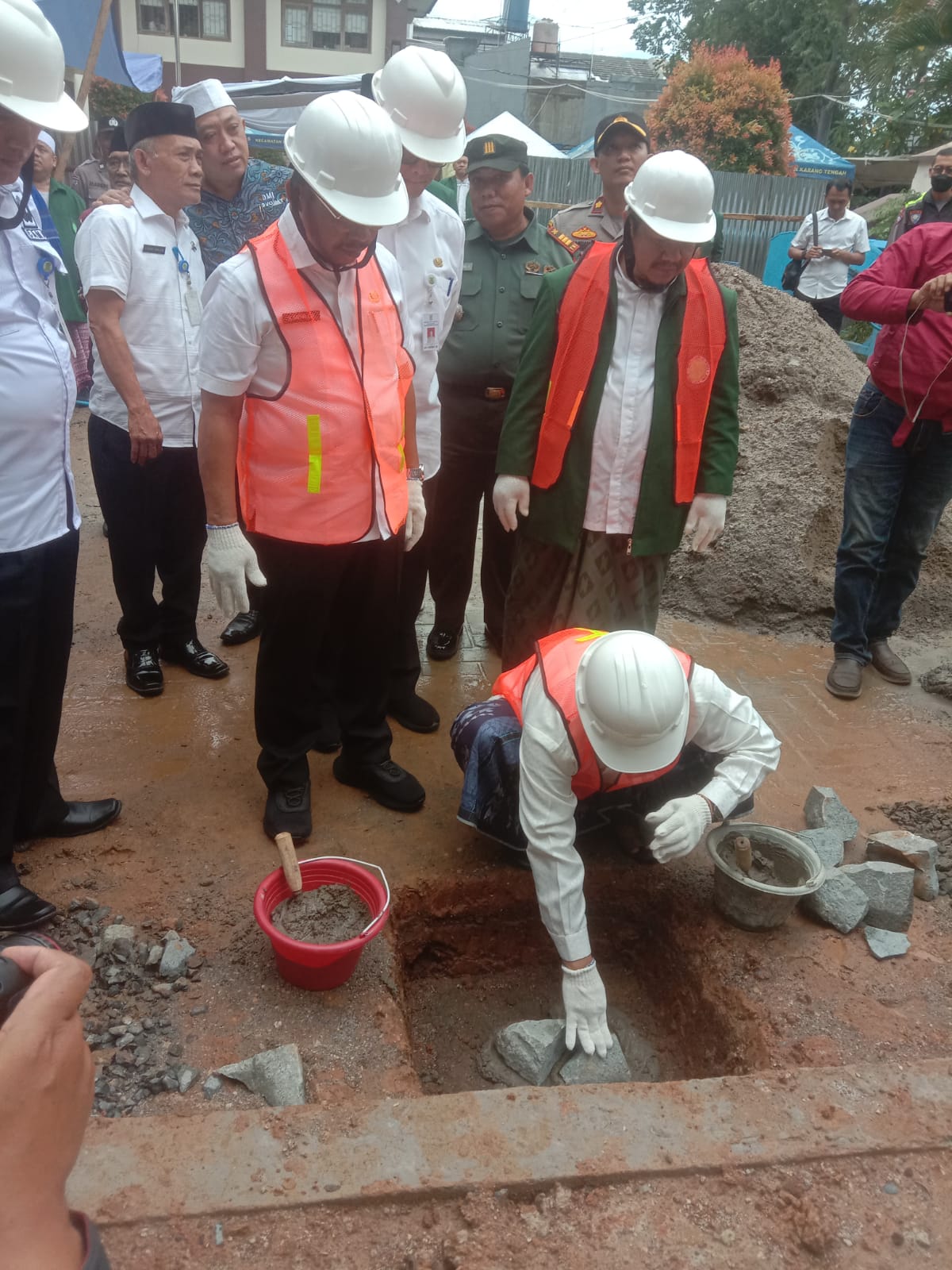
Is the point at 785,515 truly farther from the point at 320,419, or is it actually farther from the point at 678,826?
the point at 320,419

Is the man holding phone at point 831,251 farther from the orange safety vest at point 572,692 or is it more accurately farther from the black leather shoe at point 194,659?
the orange safety vest at point 572,692

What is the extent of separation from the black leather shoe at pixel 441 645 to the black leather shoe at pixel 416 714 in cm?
54

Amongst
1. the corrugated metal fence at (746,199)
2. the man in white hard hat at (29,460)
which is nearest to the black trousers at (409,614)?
the man in white hard hat at (29,460)

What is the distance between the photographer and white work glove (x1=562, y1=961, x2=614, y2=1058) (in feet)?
7.59

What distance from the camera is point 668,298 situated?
2775 mm

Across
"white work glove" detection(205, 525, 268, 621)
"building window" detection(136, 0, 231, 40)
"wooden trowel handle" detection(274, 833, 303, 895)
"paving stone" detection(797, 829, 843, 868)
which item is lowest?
"paving stone" detection(797, 829, 843, 868)

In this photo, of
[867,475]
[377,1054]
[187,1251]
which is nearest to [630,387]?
[867,475]

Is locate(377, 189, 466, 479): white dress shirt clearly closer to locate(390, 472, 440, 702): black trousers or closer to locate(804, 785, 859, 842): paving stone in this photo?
locate(390, 472, 440, 702): black trousers

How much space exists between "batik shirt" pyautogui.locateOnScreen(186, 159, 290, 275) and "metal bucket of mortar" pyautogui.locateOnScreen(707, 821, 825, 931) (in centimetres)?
280

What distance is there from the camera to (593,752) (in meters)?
2.27

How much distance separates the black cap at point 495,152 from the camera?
3.30 m

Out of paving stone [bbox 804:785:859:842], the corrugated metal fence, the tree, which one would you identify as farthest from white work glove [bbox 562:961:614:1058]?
the tree

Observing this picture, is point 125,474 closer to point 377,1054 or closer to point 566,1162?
point 377,1054

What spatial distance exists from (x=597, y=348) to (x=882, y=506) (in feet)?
5.73
